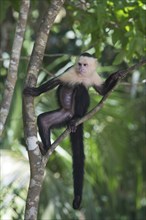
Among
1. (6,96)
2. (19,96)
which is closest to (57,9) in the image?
(6,96)

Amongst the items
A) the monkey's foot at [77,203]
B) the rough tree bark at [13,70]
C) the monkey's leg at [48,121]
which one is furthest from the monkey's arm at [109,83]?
the monkey's foot at [77,203]

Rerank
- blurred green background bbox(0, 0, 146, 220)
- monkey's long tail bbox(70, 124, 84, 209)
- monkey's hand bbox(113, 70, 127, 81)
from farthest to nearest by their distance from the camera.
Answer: blurred green background bbox(0, 0, 146, 220) < monkey's long tail bbox(70, 124, 84, 209) < monkey's hand bbox(113, 70, 127, 81)

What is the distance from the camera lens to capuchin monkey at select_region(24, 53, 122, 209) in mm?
3719

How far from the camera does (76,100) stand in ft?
12.9

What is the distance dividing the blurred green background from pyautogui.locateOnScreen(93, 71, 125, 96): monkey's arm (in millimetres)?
216

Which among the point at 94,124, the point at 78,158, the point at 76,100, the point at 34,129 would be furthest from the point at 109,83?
the point at 94,124

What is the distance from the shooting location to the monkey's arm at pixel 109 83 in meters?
3.47

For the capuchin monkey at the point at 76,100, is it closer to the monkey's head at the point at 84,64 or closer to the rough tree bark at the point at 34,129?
the monkey's head at the point at 84,64

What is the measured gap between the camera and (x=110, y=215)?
6098mm

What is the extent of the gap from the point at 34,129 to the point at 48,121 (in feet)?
2.13

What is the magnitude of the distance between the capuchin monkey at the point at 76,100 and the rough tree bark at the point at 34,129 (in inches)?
14.5

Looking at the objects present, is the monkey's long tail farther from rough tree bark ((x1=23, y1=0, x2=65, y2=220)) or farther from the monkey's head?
rough tree bark ((x1=23, y1=0, x2=65, y2=220))

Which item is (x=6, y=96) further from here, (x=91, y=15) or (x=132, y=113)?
(x=132, y=113)

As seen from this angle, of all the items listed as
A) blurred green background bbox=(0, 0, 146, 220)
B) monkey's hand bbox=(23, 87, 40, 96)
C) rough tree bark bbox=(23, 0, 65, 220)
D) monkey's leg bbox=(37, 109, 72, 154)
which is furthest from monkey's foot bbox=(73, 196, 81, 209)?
monkey's hand bbox=(23, 87, 40, 96)
